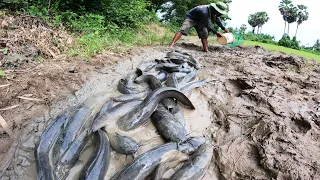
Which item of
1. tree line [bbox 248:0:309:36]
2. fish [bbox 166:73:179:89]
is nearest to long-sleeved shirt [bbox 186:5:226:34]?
fish [bbox 166:73:179:89]

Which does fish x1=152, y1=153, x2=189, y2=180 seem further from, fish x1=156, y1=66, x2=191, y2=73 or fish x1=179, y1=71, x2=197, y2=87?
fish x1=156, y1=66, x2=191, y2=73

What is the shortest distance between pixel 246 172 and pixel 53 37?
4.51 meters

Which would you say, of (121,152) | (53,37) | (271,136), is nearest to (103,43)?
(53,37)

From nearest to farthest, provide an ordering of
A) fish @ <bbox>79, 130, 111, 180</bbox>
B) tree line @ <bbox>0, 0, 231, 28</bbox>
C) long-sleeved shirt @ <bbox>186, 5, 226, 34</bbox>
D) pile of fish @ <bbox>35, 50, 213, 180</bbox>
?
fish @ <bbox>79, 130, 111, 180</bbox>
pile of fish @ <bbox>35, 50, 213, 180</bbox>
tree line @ <bbox>0, 0, 231, 28</bbox>
long-sleeved shirt @ <bbox>186, 5, 226, 34</bbox>

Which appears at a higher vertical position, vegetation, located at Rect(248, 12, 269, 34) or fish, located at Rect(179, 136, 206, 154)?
vegetation, located at Rect(248, 12, 269, 34)

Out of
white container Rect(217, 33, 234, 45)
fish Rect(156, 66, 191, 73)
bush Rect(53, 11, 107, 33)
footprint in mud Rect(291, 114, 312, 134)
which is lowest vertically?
footprint in mud Rect(291, 114, 312, 134)

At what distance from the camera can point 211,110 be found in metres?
3.60

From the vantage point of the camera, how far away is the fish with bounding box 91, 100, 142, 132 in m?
2.80

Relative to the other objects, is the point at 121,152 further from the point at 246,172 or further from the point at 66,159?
the point at 246,172

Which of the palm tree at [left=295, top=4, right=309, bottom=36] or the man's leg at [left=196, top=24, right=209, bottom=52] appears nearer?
the man's leg at [left=196, top=24, right=209, bottom=52]

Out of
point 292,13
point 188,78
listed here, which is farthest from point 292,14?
point 188,78

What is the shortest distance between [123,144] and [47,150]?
705 mm

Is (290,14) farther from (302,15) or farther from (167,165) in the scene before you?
(167,165)

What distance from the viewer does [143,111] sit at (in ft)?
10.1
